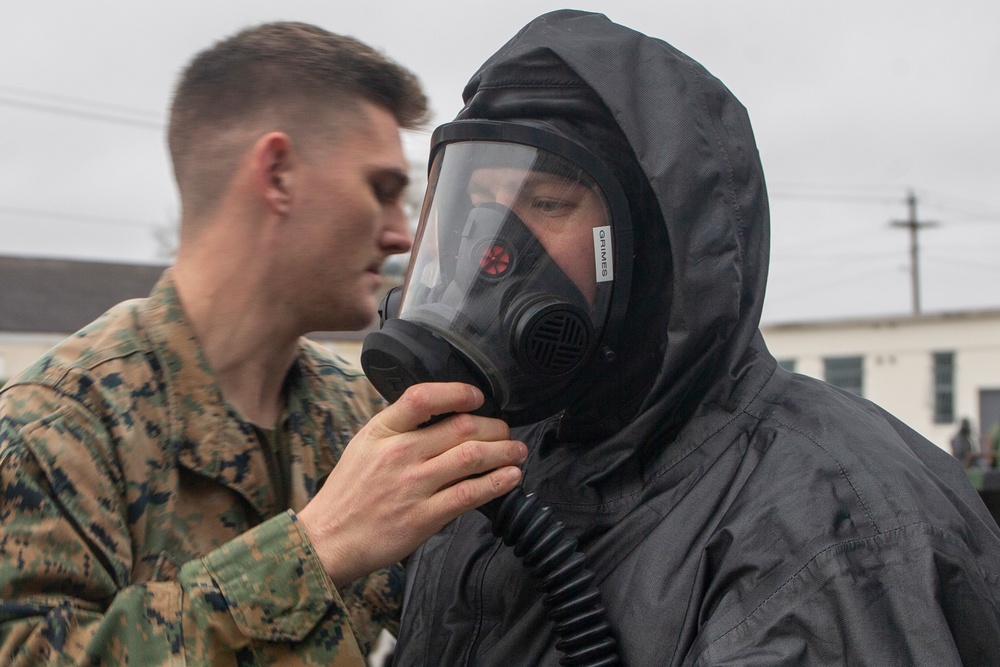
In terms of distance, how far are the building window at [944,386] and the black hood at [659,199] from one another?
29746 millimetres

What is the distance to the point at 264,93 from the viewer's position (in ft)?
9.60

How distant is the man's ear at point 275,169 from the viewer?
2.80 meters

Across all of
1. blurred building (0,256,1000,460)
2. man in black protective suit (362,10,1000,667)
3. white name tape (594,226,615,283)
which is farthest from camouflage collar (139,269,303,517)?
blurred building (0,256,1000,460)

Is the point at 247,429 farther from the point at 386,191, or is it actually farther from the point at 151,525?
the point at 386,191

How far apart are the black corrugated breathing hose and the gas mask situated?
178 mm

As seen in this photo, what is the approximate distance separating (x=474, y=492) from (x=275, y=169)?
4.35ft

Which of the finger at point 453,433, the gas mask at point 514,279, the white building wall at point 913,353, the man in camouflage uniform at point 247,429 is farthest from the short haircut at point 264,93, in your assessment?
the white building wall at point 913,353

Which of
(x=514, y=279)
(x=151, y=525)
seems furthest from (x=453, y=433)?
(x=151, y=525)

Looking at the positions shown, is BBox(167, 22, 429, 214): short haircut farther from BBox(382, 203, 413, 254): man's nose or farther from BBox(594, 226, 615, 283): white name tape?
BBox(594, 226, 615, 283): white name tape

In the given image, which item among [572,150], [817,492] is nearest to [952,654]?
[817,492]

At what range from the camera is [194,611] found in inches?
80.0

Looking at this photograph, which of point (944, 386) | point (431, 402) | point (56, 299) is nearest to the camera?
point (431, 402)

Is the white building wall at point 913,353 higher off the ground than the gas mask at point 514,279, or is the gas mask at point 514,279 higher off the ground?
the gas mask at point 514,279

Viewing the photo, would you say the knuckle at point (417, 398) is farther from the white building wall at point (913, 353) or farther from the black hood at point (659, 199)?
the white building wall at point (913, 353)
